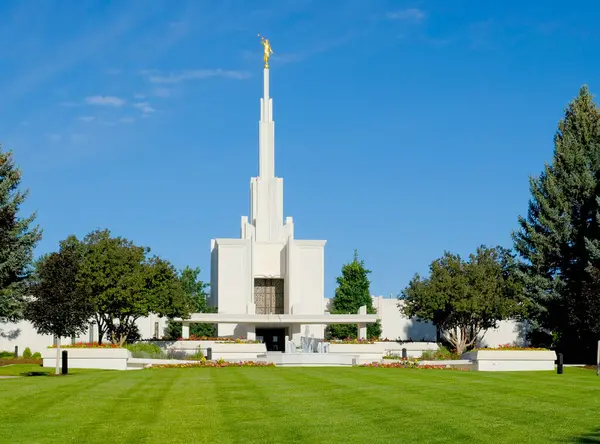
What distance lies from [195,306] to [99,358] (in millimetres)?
31511

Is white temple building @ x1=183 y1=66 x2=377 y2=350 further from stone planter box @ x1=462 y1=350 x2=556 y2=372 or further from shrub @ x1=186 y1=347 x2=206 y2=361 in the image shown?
stone planter box @ x1=462 y1=350 x2=556 y2=372

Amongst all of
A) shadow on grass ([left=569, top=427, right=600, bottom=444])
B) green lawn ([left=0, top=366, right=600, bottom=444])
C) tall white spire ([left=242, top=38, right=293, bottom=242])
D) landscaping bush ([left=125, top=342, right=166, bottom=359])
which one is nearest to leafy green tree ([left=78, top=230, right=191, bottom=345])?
landscaping bush ([left=125, top=342, right=166, bottom=359])

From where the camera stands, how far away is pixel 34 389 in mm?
22953

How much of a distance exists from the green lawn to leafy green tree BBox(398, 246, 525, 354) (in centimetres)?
3288

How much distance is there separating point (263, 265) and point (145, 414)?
5503 cm

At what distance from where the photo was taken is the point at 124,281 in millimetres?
53812

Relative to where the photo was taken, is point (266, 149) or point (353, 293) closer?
point (266, 149)

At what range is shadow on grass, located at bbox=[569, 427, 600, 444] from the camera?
1402cm

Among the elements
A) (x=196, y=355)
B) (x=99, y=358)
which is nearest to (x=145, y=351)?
(x=196, y=355)

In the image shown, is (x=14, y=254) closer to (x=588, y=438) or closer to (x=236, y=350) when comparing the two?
(x=236, y=350)

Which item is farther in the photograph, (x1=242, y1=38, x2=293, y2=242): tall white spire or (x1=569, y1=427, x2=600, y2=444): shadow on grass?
(x1=242, y1=38, x2=293, y2=242): tall white spire

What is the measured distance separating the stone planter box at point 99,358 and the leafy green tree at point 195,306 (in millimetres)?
23995

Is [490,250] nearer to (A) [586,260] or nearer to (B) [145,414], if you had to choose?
(A) [586,260]

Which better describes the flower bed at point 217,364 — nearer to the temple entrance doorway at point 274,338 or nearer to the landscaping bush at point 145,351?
the landscaping bush at point 145,351
